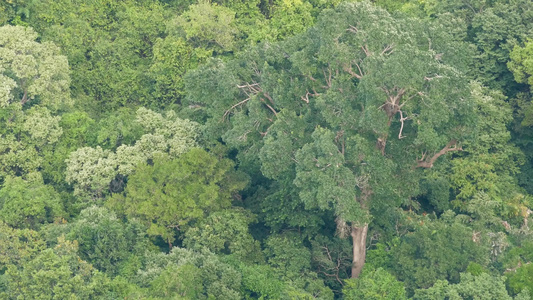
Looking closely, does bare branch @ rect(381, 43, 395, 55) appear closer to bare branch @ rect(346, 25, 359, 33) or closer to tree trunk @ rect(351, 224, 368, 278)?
bare branch @ rect(346, 25, 359, 33)

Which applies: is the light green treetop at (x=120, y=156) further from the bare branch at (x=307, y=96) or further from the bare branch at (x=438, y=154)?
the bare branch at (x=438, y=154)

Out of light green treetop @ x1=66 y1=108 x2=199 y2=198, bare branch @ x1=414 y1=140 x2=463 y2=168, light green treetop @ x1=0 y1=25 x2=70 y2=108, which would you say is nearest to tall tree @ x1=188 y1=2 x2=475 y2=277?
bare branch @ x1=414 y1=140 x2=463 y2=168

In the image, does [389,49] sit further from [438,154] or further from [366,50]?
[438,154]

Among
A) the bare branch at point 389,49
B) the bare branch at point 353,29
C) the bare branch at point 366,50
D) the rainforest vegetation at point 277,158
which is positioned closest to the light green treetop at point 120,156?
the rainforest vegetation at point 277,158

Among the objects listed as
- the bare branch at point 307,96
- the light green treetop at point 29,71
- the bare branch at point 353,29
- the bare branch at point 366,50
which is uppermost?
the bare branch at point 353,29

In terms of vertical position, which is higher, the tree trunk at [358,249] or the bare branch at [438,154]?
the bare branch at [438,154]

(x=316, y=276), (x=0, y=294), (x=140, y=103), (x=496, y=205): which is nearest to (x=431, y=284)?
(x=316, y=276)
